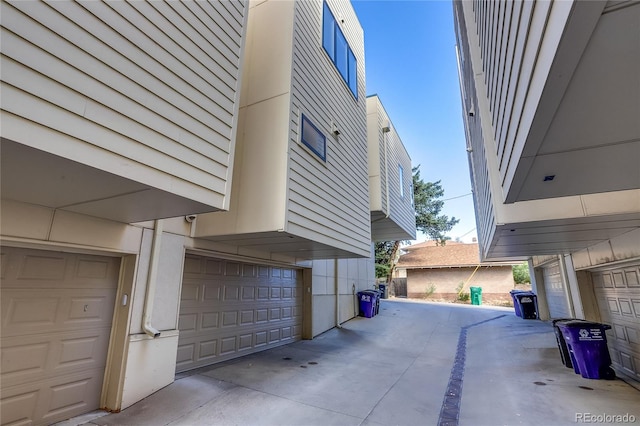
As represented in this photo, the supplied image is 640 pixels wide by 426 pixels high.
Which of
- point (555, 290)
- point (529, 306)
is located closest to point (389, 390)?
point (555, 290)

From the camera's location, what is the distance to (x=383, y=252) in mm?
22094

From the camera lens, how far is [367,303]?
10.8 metres

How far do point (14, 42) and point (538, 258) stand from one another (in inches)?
515

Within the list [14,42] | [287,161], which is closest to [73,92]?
[14,42]

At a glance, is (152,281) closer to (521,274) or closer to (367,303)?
(367,303)

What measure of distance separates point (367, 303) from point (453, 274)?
11735mm

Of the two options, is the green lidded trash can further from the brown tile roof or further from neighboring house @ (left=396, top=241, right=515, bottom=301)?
the brown tile roof

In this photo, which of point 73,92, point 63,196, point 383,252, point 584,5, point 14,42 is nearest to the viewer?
point 584,5

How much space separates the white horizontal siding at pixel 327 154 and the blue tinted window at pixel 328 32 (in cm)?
20

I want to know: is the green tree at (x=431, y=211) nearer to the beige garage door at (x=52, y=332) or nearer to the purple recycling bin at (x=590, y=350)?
the purple recycling bin at (x=590, y=350)

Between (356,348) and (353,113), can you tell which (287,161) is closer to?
(353,113)

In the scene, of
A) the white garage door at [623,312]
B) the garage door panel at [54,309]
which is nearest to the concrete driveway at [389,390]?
the white garage door at [623,312]

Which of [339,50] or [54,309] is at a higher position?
[339,50]

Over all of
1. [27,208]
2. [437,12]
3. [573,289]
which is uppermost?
[437,12]
